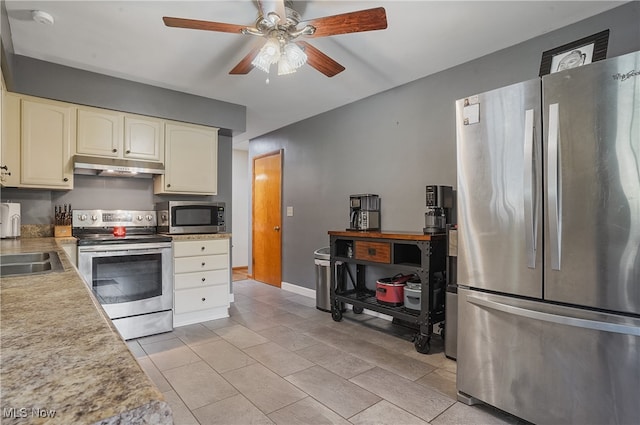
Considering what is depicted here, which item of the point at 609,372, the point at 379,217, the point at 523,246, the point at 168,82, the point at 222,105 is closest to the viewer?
the point at 609,372

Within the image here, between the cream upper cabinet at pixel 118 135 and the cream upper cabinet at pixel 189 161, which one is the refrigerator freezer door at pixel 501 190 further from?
the cream upper cabinet at pixel 118 135

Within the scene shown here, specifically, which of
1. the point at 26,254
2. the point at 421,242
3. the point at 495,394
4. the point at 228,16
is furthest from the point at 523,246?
the point at 26,254

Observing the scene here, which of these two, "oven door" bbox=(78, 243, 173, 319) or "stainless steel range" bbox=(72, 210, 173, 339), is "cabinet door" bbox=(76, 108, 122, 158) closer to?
"stainless steel range" bbox=(72, 210, 173, 339)

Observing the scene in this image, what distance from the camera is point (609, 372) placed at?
150cm

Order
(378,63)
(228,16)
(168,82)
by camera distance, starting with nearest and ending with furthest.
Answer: (228,16), (378,63), (168,82)

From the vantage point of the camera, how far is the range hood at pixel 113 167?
3068mm

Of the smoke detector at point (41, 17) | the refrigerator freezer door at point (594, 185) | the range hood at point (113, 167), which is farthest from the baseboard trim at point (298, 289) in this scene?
the smoke detector at point (41, 17)

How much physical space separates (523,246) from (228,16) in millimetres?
2357

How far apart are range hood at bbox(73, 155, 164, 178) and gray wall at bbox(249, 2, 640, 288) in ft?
6.44

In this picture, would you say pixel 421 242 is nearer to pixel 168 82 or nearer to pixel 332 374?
pixel 332 374

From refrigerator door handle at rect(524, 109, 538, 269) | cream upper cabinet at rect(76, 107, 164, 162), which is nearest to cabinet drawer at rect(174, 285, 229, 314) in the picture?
cream upper cabinet at rect(76, 107, 164, 162)

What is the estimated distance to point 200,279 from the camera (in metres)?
3.46

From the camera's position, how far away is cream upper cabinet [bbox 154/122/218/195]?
361 centimetres

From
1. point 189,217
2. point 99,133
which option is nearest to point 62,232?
point 99,133
